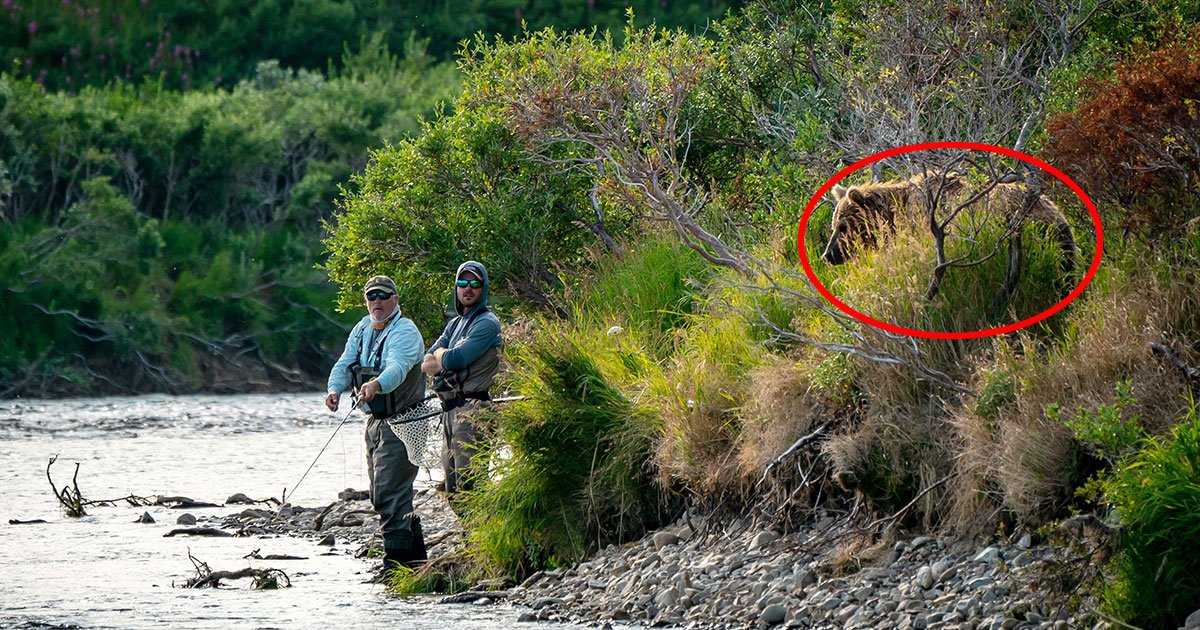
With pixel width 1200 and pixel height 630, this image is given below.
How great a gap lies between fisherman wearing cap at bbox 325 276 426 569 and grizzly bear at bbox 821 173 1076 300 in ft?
8.62

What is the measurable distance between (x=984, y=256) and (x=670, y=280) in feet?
11.7

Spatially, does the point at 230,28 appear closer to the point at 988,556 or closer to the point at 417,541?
the point at 417,541

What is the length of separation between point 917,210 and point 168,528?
688 cm

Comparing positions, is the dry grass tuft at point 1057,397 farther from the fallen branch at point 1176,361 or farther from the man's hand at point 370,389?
the man's hand at point 370,389

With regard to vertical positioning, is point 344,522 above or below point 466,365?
below

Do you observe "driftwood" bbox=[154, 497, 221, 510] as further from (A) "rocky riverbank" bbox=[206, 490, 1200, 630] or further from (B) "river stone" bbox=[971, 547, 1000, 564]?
(B) "river stone" bbox=[971, 547, 1000, 564]

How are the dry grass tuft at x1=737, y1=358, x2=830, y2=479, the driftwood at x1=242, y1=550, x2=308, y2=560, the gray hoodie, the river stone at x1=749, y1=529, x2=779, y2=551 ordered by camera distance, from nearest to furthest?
1. the river stone at x1=749, y1=529, x2=779, y2=551
2. the dry grass tuft at x1=737, y1=358, x2=830, y2=479
3. the gray hoodie
4. the driftwood at x1=242, y1=550, x2=308, y2=560

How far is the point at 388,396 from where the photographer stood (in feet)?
35.0

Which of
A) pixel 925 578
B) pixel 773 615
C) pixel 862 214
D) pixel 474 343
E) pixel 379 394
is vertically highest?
pixel 862 214

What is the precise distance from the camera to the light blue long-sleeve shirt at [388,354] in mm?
10422

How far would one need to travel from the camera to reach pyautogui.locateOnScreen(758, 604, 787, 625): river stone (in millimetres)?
8542

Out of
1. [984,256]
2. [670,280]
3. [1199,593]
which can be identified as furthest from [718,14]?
[1199,593]

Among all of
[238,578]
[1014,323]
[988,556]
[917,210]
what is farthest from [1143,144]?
[238,578]

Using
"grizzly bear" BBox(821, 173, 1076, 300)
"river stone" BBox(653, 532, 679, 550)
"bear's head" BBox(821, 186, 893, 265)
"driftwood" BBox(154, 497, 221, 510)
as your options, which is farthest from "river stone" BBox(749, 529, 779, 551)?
"driftwood" BBox(154, 497, 221, 510)
